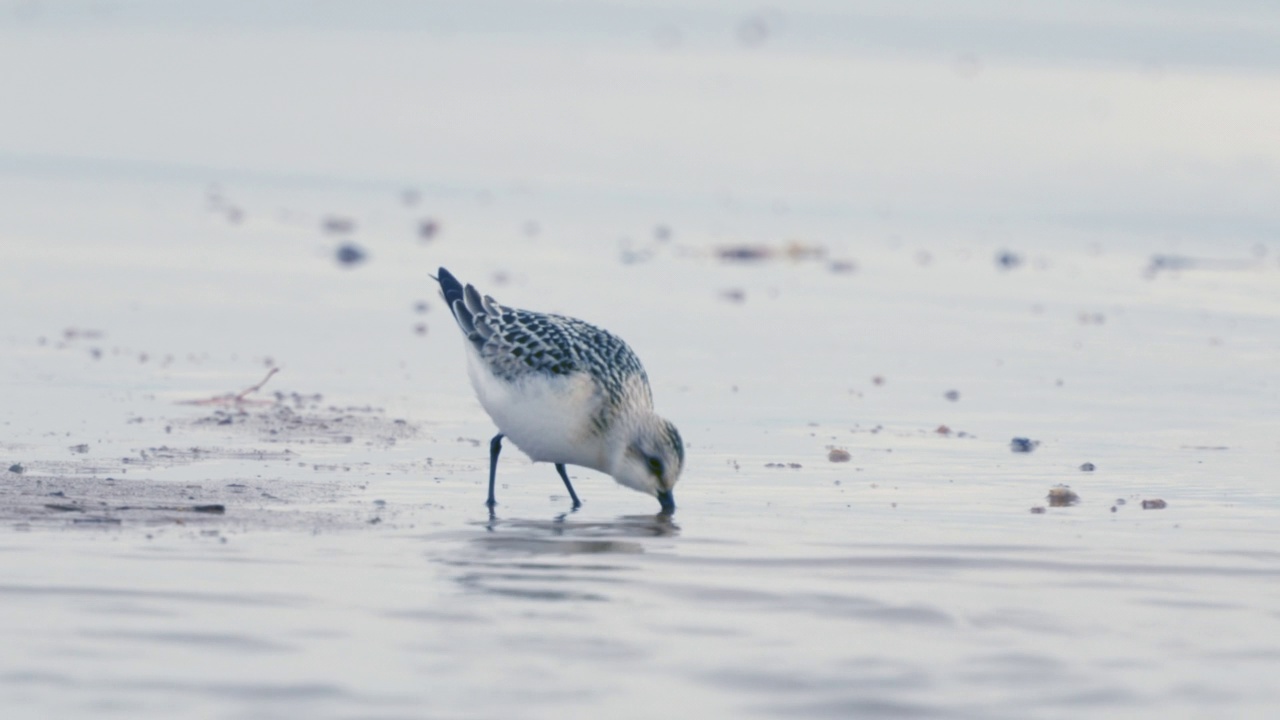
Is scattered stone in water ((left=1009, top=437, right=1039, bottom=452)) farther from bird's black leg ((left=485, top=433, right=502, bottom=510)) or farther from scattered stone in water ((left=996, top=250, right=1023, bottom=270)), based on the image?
scattered stone in water ((left=996, top=250, right=1023, bottom=270))

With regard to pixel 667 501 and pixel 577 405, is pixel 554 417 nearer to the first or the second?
pixel 577 405

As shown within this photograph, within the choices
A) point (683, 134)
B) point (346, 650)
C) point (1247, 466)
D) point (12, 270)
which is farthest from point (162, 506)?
point (683, 134)

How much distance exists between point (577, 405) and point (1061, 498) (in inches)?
68.0

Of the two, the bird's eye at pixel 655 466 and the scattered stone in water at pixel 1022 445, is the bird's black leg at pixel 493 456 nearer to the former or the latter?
the bird's eye at pixel 655 466

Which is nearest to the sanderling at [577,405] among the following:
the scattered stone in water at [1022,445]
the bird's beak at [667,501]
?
the bird's beak at [667,501]

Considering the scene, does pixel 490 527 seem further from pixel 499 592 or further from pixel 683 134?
pixel 683 134

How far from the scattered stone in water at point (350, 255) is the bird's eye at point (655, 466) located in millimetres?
6671

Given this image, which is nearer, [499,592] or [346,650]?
[346,650]

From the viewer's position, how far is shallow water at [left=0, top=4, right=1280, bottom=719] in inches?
203

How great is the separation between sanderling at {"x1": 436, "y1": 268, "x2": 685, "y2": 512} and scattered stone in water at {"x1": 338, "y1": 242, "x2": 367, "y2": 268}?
5.74 meters

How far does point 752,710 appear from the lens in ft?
15.8

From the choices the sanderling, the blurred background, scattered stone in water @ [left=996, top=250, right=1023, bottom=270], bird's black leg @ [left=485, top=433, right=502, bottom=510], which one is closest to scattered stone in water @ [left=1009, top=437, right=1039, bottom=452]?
the sanderling

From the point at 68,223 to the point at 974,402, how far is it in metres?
7.18

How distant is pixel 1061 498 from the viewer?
293 inches
